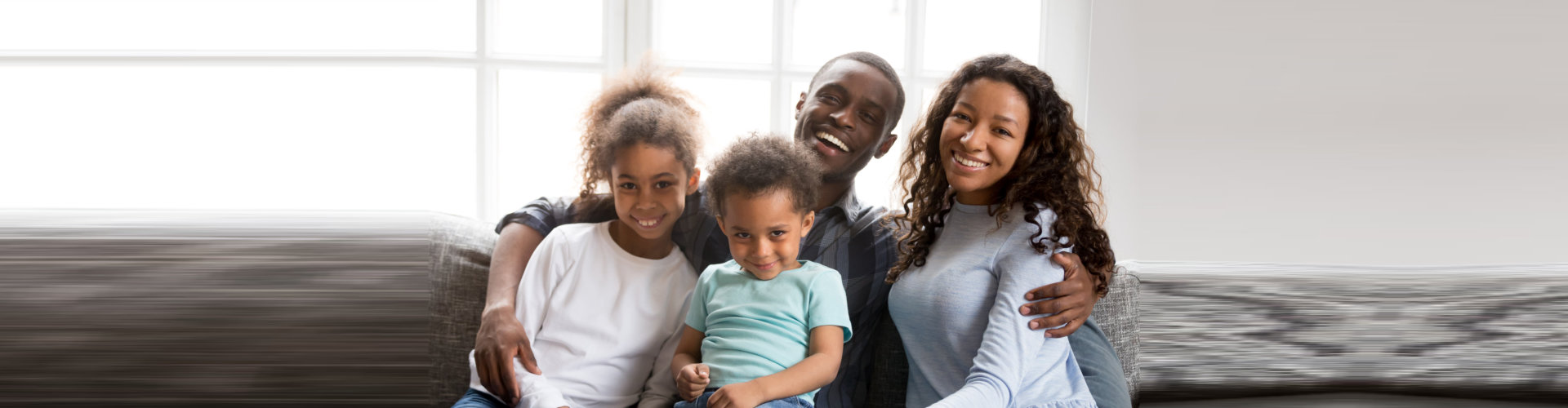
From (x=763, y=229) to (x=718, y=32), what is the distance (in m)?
1.24

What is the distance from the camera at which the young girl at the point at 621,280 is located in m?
1.43

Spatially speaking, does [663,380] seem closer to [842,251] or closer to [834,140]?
[842,251]

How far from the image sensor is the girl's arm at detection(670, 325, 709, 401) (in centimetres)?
130

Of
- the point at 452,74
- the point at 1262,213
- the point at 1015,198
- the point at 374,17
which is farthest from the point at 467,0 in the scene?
the point at 1262,213

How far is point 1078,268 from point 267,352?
1.48 metres

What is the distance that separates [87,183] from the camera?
267cm

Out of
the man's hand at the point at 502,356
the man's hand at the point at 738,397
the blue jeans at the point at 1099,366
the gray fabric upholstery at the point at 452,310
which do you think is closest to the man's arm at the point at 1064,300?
the blue jeans at the point at 1099,366

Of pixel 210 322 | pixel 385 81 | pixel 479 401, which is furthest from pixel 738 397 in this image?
pixel 385 81

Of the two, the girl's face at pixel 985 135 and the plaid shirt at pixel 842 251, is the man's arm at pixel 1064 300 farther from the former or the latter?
the plaid shirt at pixel 842 251

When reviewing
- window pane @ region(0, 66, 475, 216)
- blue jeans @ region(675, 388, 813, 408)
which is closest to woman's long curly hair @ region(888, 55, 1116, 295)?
blue jeans @ region(675, 388, 813, 408)

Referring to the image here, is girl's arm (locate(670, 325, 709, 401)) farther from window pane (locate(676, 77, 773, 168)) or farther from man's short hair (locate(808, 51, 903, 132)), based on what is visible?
window pane (locate(676, 77, 773, 168))

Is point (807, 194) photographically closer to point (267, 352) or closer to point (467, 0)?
point (267, 352)

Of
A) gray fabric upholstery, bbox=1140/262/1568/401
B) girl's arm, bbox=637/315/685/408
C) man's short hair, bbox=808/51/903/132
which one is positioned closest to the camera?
girl's arm, bbox=637/315/685/408

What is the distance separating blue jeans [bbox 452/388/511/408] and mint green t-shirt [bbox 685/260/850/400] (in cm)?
33
